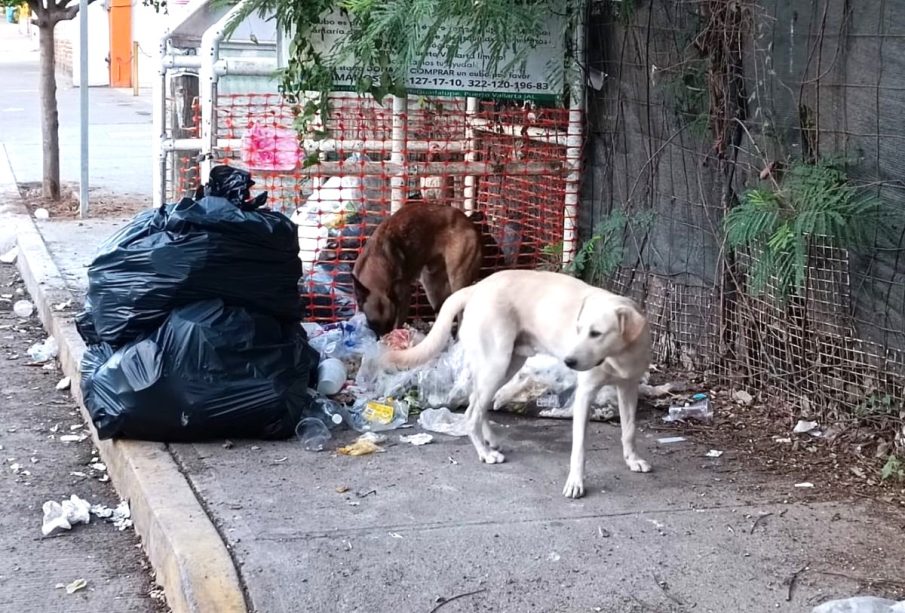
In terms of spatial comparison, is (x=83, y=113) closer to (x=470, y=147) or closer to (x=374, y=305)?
(x=470, y=147)

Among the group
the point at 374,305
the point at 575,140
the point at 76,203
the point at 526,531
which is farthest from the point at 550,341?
the point at 76,203

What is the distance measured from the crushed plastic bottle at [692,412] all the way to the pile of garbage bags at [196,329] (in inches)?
70.4

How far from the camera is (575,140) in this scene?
7.03m

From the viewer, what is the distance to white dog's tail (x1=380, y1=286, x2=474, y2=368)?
5.12m

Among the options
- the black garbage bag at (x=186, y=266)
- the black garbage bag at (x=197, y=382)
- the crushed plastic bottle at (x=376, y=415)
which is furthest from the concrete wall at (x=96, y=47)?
the black garbage bag at (x=197, y=382)

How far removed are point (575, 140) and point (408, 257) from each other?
129 cm

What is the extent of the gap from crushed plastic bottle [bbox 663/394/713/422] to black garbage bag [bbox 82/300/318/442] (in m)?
1.84

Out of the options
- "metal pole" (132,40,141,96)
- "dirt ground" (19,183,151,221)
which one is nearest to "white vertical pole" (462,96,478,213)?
"dirt ground" (19,183,151,221)

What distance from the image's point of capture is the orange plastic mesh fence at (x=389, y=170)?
22.5 feet

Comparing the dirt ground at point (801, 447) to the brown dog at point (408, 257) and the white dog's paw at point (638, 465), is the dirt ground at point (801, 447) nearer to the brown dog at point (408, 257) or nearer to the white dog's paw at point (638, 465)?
the white dog's paw at point (638, 465)

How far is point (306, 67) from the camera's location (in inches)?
255

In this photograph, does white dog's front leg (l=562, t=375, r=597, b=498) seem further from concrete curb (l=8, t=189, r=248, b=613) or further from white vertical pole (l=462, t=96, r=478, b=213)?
white vertical pole (l=462, t=96, r=478, b=213)

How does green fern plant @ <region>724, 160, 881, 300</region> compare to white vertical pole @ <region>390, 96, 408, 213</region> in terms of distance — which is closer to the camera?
green fern plant @ <region>724, 160, 881, 300</region>

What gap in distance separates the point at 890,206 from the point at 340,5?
3.10 metres
